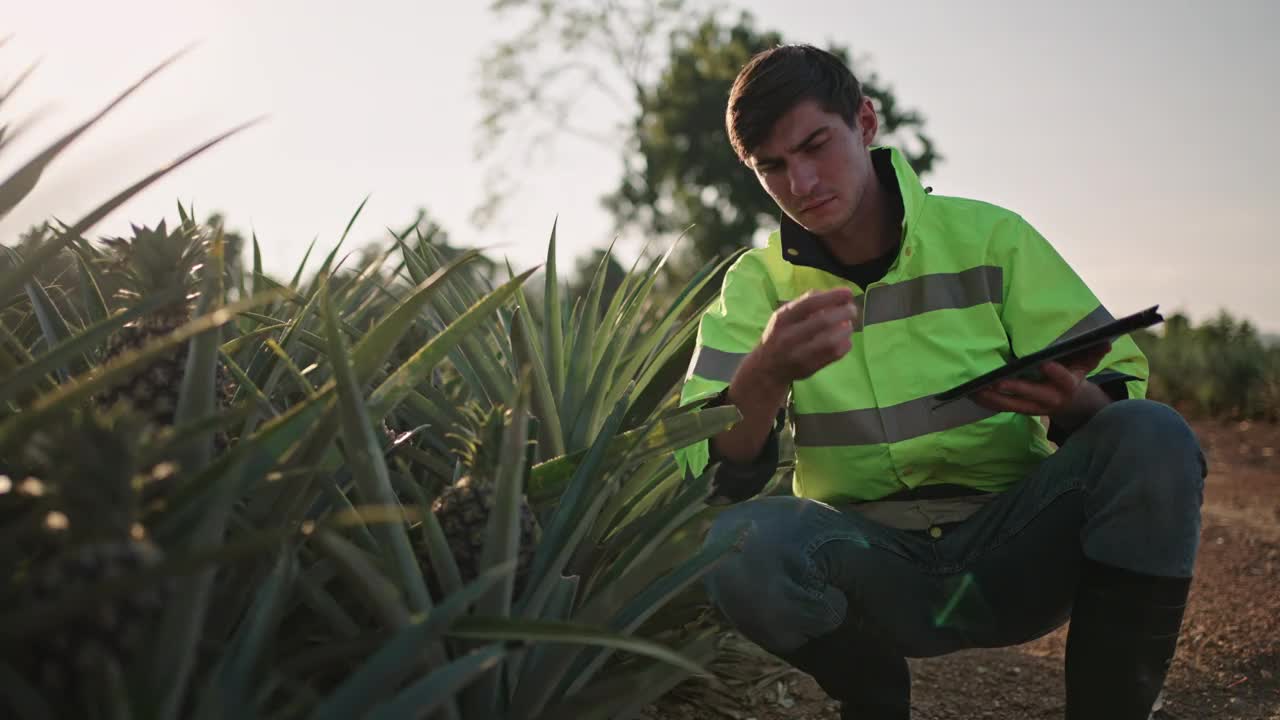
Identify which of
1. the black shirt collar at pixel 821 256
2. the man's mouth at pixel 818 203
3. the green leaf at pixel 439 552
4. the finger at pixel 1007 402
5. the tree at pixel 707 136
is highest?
the tree at pixel 707 136

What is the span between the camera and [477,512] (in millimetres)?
1129

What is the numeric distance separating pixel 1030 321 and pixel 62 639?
5.24 feet

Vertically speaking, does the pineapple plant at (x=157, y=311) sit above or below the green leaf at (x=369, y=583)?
above

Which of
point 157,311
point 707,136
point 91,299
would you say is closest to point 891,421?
point 157,311

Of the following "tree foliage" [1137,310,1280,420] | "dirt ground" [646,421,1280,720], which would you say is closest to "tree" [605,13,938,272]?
"tree foliage" [1137,310,1280,420]

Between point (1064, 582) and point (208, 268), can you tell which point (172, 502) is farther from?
point (1064, 582)

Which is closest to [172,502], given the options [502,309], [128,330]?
[128,330]

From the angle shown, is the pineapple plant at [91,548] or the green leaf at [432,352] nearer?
the pineapple plant at [91,548]

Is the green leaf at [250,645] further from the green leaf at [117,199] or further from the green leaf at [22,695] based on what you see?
the green leaf at [117,199]

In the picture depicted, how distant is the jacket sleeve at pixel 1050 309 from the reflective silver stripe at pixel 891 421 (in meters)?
0.18

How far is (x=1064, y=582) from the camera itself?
5.66 ft

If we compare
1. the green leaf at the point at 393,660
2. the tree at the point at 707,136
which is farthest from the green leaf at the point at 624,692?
the tree at the point at 707,136

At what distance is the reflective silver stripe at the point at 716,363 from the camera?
5.78 ft

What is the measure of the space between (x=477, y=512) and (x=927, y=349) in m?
1.03
